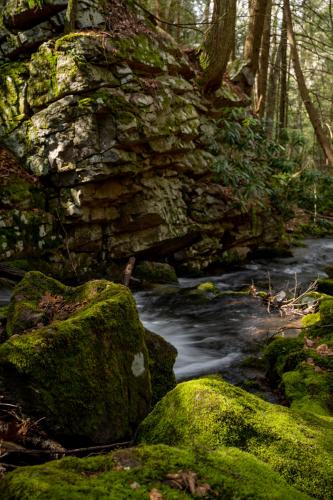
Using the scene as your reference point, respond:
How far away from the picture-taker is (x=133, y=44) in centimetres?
922

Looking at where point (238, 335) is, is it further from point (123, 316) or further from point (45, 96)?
point (45, 96)

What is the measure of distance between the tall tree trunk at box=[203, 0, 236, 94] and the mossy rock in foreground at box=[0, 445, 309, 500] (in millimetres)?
11120

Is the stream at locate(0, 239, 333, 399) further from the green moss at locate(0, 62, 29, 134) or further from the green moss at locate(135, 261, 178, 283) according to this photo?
the green moss at locate(0, 62, 29, 134)

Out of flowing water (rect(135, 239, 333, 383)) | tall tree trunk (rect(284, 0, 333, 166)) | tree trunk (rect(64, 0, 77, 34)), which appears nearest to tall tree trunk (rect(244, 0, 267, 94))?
tall tree trunk (rect(284, 0, 333, 166))

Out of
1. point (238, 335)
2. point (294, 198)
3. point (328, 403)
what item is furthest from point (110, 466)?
point (294, 198)

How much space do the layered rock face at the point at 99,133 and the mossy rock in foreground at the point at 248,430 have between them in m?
5.77

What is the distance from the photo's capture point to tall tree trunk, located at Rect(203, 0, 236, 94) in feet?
36.3

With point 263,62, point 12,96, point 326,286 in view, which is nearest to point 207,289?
point 326,286

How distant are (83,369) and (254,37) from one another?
13.3 m

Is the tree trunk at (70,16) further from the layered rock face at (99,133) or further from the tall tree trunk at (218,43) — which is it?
the tall tree trunk at (218,43)

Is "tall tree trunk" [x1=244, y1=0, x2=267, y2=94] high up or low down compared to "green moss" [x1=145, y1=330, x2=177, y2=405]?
up

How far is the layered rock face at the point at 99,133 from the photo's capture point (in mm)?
8070

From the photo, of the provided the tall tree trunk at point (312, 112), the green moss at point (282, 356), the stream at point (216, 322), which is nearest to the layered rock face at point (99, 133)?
the stream at point (216, 322)

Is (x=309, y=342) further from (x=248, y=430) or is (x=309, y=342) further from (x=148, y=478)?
(x=148, y=478)
